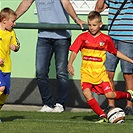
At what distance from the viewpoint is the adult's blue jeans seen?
12.0 m

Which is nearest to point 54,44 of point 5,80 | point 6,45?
point 6,45

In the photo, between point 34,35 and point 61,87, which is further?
point 34,35

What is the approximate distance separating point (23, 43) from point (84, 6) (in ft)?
4.05

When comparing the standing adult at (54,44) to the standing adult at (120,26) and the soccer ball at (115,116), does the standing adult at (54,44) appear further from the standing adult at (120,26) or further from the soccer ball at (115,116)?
the soccer ball at (115,116)

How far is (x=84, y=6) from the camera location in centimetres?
1345

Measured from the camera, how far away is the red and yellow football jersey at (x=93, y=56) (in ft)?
34.8

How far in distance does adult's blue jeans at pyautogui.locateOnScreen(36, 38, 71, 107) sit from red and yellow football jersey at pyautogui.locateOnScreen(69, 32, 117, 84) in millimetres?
1336

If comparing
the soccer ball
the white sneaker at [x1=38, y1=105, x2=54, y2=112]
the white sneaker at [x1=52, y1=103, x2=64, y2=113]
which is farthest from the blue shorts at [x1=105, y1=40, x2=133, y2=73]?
the soccer ball

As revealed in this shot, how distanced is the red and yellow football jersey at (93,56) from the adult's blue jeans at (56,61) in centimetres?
134

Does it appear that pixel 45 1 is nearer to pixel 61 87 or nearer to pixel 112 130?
pixel 61 87

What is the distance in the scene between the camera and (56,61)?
39.7 feet

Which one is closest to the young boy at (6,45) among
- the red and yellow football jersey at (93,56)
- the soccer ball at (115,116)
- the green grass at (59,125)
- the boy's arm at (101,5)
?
the green grass at (59,125)

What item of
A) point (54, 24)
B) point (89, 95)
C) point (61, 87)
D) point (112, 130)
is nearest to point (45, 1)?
point (54, 24)

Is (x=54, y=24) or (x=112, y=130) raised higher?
(x=54, y=24)
